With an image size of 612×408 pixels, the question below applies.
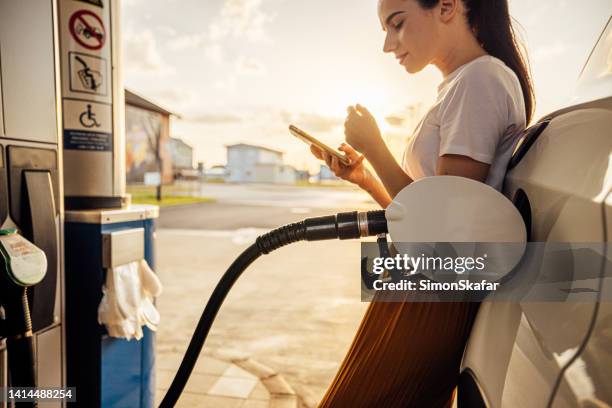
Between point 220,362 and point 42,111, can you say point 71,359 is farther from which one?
point 220,362

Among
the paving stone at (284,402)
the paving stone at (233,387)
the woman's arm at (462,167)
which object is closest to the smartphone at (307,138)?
the woman's arm at (462,167)

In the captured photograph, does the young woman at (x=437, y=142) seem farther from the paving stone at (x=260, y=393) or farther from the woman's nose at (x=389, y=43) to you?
the paving stone at (x=260, y=393)

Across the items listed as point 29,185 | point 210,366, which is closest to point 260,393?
point 210,366

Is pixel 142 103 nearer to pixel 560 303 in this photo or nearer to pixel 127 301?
pixel 127 301

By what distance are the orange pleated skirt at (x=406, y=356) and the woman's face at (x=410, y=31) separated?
0.64 metres

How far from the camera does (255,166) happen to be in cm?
4972

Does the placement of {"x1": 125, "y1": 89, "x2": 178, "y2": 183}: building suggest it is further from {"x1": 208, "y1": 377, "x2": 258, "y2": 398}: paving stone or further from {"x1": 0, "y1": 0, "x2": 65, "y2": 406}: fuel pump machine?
{"x1": 0, "y1": 0, "x2": 65, "y2": 406}: fuel pump machine

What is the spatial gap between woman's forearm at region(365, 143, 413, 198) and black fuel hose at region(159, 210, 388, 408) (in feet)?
0.49

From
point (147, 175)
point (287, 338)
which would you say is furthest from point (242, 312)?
point (147, 175)

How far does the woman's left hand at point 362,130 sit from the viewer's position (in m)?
1.19

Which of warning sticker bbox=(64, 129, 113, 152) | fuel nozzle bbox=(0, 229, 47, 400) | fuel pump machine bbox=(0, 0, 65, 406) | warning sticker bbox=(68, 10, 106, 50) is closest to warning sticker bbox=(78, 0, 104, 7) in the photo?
warning sticker bbox=(68, 10, 106, 50)

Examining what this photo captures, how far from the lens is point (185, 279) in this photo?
5.61 m

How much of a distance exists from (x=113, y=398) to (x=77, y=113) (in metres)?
1.21

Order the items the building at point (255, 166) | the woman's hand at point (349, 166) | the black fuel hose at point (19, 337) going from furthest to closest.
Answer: the building at point (255, 166), the woman's hand at point (349, 166), the black fuel hose at point (19, 337)
